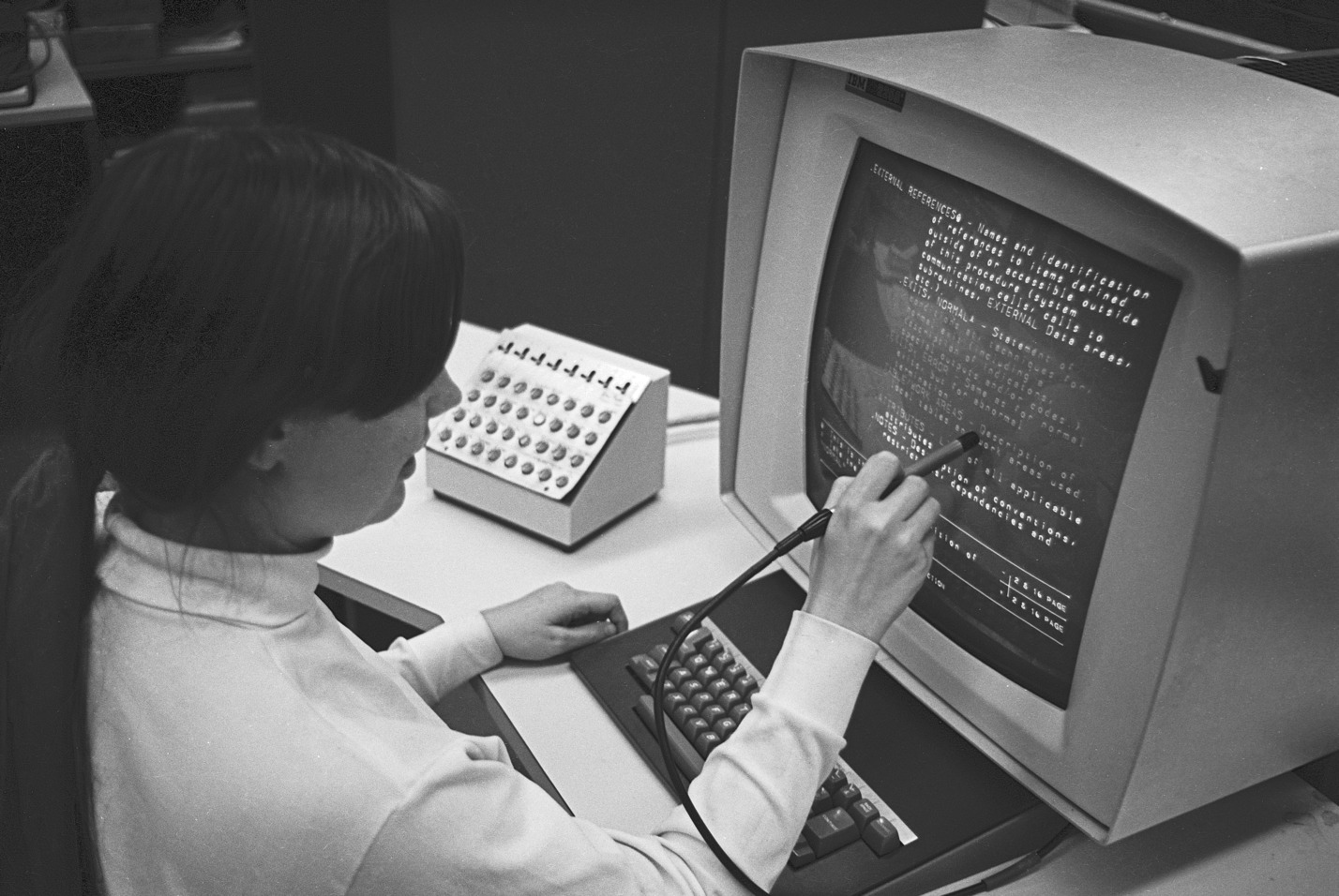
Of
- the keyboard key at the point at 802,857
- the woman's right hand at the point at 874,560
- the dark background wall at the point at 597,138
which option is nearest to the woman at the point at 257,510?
the keyboard key at the point at 802,857

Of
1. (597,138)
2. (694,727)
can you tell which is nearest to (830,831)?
(694,727)

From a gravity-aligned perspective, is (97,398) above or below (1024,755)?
above

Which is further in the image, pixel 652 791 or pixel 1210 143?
pixel 652 791

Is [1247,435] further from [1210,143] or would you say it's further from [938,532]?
[938,532]

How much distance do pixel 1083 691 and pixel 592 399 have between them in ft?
1.91

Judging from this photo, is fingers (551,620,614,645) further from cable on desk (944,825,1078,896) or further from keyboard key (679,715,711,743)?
cable on desk (944,825,1078,896)

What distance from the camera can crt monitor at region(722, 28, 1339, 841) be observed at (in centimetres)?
68

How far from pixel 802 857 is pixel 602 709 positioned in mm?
233

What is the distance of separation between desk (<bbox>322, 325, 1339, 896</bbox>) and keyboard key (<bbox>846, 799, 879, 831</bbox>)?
0.11 metres

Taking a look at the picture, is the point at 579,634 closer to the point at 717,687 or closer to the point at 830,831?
the point at 717,687

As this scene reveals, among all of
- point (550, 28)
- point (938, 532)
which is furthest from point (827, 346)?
point (550, 28)

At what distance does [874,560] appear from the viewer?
0.86 m

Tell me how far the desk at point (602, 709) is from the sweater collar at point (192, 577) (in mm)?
313

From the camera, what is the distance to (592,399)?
1.23 metres
